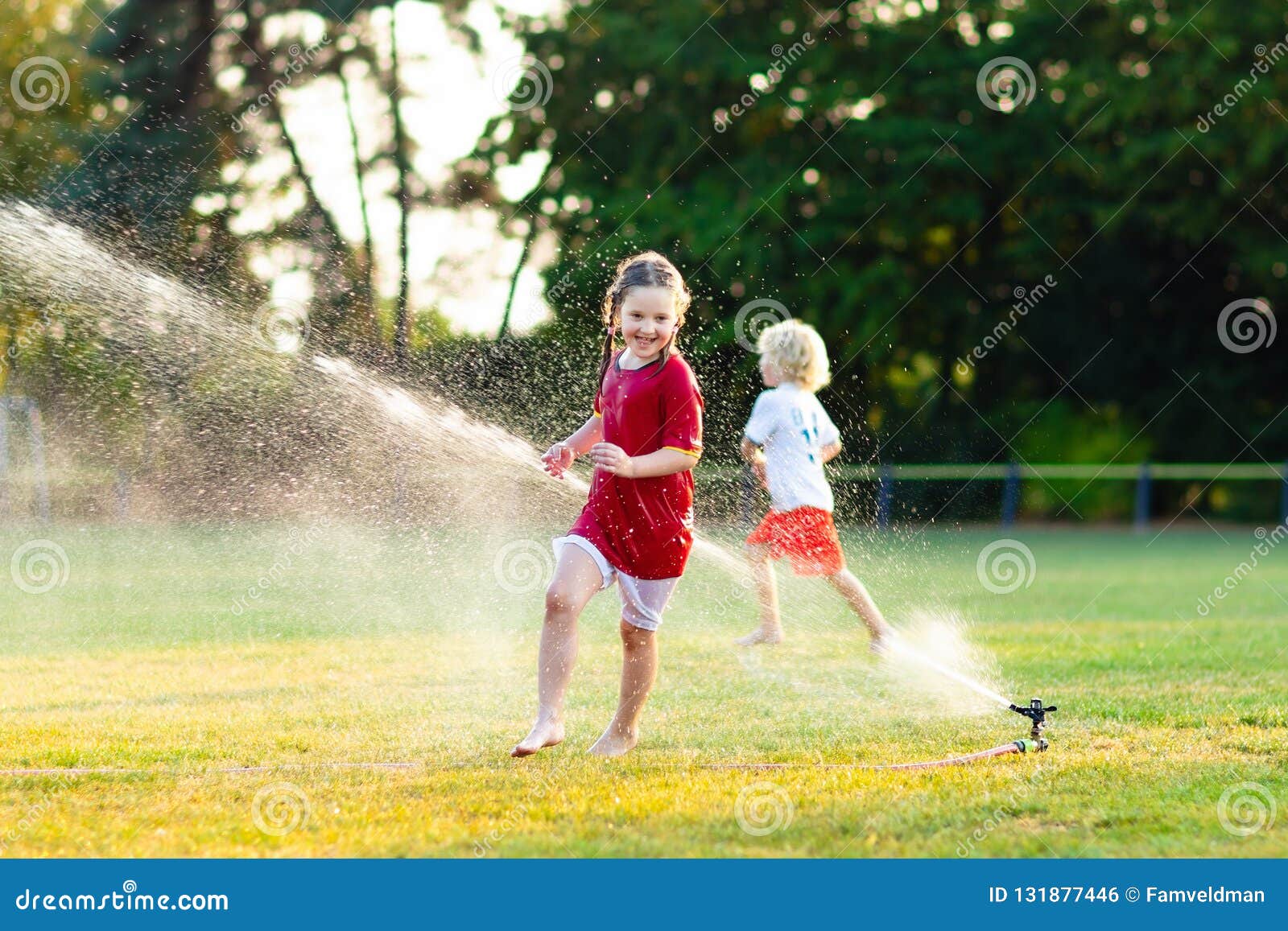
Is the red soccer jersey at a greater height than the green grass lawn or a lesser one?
greater

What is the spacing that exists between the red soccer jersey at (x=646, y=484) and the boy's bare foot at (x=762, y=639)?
2.98 metres

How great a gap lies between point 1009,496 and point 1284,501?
4.77m

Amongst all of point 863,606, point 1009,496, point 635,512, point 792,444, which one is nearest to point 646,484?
point 635,512

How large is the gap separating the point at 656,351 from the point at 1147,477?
61.3 ft

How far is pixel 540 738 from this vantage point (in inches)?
187

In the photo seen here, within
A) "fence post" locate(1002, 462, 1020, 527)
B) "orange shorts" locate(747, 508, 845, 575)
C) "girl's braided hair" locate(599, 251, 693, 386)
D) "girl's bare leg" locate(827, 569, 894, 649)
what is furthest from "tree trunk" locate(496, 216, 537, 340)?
"fence post" locate(1002, 462, 1020, 527)

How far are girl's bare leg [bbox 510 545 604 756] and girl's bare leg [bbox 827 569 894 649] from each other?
9.07ft

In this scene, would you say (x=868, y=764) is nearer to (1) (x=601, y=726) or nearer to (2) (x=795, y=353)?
(1) (x=601, y=726)

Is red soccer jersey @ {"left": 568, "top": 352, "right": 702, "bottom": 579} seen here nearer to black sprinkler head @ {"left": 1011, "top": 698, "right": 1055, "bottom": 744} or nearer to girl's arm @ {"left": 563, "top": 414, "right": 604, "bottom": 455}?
girl's arm @ {"left": 563, "top": 414, "right": 604, "bottom": 455}

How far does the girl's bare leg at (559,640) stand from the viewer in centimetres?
477

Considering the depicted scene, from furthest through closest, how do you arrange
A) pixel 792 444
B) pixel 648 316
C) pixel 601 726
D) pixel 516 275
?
pixel 516 275 → pixel 792 444 → pixel 601 726 → pixel 648 316

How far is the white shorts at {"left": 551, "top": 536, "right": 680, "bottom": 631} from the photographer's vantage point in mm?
4906

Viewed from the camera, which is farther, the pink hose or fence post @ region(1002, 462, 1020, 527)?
fence post @ region(1002, 462, 1020, 527)

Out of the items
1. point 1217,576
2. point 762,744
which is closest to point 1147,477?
point 1217,576
